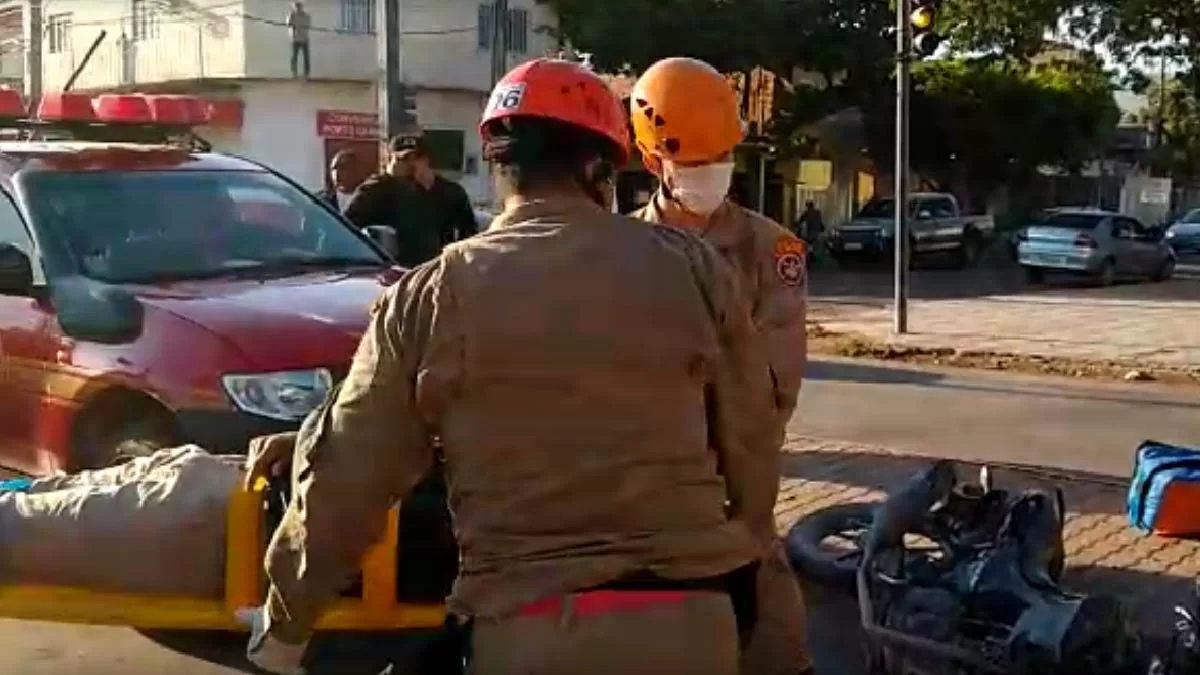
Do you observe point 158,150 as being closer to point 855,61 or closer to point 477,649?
point 477,649

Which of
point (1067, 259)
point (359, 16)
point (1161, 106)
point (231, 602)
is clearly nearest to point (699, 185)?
point (231, 602)

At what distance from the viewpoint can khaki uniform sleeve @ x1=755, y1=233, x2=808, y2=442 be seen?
4.38 meters

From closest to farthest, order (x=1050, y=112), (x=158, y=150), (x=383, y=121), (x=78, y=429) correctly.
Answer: (x=78, y=429), (x=158, y=150), (x=383, y=121), (x=1050, y=112)

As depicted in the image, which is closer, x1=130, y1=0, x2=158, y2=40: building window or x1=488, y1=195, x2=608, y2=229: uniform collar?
x1=488, y1=195, x2=608, y2=229: uniform collar

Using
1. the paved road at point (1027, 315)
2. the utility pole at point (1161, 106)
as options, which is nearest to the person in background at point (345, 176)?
the paved road at point (1027, 315)

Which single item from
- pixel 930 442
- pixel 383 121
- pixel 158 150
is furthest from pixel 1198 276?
pixel 158 150

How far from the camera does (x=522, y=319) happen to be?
7.77ft

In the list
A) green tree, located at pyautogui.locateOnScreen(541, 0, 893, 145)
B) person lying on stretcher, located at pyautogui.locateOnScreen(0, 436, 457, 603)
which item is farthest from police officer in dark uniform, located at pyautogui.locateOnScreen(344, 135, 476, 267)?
green tree, located at pyautogui.locateOnScreen(541, 0, 893, 145)

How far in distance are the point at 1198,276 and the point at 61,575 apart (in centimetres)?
3200

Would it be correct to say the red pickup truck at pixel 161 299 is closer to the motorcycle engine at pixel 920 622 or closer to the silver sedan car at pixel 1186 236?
the motorcycle engine at pixel 920 622

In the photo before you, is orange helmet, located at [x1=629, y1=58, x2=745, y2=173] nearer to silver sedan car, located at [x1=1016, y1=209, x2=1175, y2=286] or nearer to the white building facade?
silver sedan car, located at [x1=1016, y1=209, x2=1175, y2=286]

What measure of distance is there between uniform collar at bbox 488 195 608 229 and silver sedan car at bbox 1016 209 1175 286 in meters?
28.2

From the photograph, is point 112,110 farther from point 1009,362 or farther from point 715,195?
point 1009,362

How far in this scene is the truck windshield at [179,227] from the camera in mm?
6449
